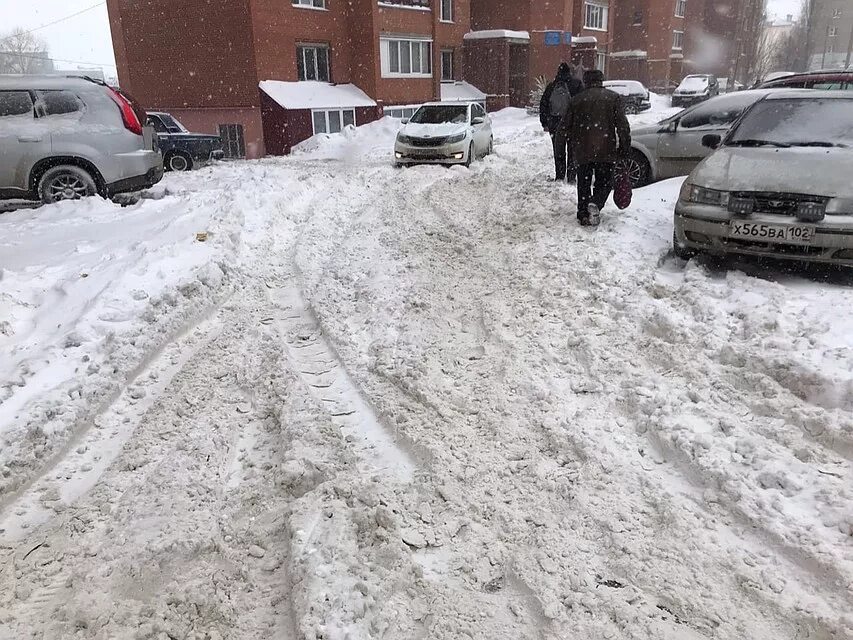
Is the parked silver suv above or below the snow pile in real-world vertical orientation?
above

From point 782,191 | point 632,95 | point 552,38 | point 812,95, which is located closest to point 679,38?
point 552,38

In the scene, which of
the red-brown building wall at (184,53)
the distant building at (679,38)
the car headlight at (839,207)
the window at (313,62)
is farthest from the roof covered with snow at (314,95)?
the distant building at (679,38)

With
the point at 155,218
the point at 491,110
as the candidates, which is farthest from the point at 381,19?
the point at 155,218

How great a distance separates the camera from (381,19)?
25.0 m

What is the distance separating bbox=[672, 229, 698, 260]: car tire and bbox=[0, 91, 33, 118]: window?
9620mm

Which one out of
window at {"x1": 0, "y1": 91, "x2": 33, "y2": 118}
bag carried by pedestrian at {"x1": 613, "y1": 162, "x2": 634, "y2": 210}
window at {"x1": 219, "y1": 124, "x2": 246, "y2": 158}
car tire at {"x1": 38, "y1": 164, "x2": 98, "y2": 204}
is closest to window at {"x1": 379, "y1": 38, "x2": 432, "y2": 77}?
window at {"x1": 219, "y1": 124, "x2": 246, "y2": 158}

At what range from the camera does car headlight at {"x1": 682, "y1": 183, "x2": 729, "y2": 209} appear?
566cm

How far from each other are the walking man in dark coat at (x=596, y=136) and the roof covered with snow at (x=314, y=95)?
16.4 metres

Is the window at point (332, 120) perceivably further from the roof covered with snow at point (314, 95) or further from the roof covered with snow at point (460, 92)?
the roof covered with snow at point (460, 92)

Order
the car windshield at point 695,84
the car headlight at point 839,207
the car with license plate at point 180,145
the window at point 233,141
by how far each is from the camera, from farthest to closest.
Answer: the car windshield at point 695,84, the window at point 233,141, the car with license plate at point 180,145, the car headlight at point 839,207

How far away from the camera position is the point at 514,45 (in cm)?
3306

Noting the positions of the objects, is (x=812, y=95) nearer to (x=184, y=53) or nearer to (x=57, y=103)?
(x=57, y=103)

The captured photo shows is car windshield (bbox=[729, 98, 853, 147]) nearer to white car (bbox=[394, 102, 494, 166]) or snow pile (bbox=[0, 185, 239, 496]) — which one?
snow pile (bbox=[0, 185, 239, 496])

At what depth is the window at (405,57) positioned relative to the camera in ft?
84.3
